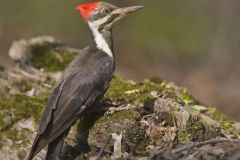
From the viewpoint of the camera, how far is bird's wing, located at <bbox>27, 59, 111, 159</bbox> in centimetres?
757

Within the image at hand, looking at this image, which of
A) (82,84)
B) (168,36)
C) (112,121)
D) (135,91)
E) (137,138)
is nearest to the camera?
(137,138)

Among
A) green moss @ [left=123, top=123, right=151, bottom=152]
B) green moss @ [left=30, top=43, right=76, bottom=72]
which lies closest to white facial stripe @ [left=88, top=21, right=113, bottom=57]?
green moss @ [left=123, top=123, right=151, bottom=152]

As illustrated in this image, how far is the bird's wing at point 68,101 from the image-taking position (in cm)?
757

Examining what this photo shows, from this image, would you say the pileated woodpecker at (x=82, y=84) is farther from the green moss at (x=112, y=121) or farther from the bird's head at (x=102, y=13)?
the green moss at (x=112, y=121)

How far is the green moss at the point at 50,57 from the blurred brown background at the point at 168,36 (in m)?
6.89

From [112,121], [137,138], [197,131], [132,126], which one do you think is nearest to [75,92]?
[112,121]

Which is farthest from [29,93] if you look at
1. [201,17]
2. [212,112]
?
[201,17]

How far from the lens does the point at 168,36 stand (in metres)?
26.8

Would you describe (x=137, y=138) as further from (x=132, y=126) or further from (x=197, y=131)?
(x=197, y=131)

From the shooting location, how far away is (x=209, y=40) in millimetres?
24938

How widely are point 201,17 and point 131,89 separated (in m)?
18.1

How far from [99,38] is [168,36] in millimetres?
18069

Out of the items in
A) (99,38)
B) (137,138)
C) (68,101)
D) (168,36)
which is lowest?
(168,36)

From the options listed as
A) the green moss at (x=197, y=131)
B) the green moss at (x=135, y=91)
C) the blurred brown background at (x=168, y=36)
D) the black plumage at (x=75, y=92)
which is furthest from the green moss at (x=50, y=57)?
the blurred brown background at (x=168, y=36)
